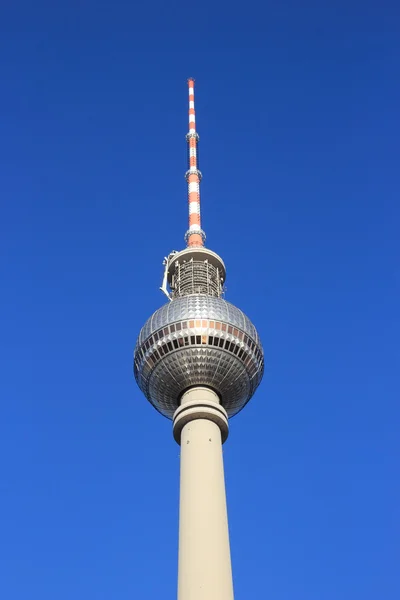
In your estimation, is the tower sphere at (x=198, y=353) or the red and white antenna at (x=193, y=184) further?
the red and white antenna at (x=193, y=184)

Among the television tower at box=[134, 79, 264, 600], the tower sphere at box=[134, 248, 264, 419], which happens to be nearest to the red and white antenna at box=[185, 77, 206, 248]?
the television tower at box=[134, 79, 264, 600]

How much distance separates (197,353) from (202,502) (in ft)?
33.2

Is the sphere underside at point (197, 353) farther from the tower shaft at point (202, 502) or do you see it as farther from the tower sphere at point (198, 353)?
the tower shaft at point (202, 502)

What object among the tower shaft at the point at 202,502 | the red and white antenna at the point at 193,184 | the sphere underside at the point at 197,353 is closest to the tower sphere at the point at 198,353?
the sphere underside at the point at 197,353

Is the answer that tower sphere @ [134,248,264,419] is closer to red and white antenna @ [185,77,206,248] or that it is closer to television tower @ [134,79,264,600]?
television tower @ [134,79,264,600]

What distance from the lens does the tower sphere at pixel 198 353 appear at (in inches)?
1925

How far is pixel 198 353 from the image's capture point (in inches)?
1921

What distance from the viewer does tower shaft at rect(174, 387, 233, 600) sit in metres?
39.2

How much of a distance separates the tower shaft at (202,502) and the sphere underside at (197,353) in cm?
145

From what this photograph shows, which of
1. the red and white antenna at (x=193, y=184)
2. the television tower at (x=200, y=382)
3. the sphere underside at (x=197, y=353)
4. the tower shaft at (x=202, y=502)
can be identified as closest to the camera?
the tower shaft at (x=202, y=502)

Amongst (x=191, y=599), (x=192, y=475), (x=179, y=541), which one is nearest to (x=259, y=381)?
(x=192, y=475)

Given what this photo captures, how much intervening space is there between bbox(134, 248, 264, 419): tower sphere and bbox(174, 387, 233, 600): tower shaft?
4.35 feet

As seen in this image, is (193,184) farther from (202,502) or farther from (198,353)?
(202,502)

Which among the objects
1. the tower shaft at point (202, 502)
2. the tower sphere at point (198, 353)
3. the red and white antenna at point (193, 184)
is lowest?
the tower shaft at point (202, 502)
